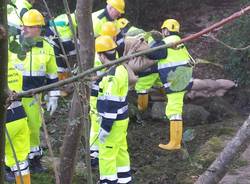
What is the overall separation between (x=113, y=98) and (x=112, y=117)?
0.66ft

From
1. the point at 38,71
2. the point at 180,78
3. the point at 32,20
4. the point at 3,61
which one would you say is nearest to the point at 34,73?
the point at 38,71

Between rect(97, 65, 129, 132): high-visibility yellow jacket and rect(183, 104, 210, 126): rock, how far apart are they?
9.29ft

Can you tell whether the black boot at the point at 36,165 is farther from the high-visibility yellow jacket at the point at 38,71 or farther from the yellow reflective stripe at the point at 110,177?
the yellow reflective stripe at the point at 110,177

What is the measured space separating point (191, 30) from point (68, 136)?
891 centimetres

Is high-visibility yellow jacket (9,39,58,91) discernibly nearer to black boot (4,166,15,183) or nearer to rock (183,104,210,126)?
black boot (4,166,15,183)

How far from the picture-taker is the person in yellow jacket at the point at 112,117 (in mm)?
5055

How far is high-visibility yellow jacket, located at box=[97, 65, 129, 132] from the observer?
5027 mm

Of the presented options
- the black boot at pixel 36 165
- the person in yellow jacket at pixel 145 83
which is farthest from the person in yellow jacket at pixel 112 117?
the person in yellow jacket at pixel 145 83

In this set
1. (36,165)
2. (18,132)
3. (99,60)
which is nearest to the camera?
(18,132)

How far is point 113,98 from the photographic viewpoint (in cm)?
505

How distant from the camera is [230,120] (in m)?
7.88

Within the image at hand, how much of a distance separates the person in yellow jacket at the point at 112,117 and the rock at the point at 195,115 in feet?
8.33

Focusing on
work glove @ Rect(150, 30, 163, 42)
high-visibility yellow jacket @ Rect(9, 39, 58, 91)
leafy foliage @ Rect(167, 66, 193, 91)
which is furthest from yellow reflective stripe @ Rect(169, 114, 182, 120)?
leafy foliage @ Rect(167, 66, 193, 91)

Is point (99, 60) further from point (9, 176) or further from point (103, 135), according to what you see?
point (9, 176)
